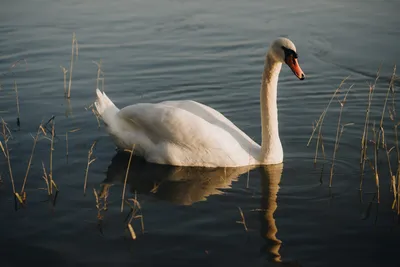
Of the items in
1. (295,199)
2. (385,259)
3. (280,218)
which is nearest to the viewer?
(385,259)

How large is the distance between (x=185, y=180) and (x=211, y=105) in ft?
9.73

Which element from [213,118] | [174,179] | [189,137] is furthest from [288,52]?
[174,179]

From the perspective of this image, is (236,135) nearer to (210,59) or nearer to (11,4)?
(210,59)

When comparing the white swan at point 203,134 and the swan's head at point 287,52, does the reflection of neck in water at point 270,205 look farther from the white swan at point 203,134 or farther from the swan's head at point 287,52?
the swan's head at point 287,52

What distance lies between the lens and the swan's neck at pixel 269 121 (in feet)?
25.2

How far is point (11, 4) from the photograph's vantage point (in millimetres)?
18562

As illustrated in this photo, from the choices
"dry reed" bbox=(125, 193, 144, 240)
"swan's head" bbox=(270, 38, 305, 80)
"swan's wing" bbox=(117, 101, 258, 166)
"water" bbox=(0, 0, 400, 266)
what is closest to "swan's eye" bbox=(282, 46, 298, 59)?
"swan's head" bbox=(270, 38, 305, 80)

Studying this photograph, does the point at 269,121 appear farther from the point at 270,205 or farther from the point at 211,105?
the point at 211,105

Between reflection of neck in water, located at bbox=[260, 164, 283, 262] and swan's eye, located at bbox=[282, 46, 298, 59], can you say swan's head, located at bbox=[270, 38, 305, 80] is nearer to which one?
swan's eye, located at bbox=[282, 46, 298, 59]

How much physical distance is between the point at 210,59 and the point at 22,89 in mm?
3649

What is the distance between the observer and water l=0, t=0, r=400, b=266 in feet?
19.2

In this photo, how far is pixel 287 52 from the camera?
7289mm

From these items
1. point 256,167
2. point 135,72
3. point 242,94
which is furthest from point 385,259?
point 135,72

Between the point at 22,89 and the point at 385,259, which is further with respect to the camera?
the point at 22,89
